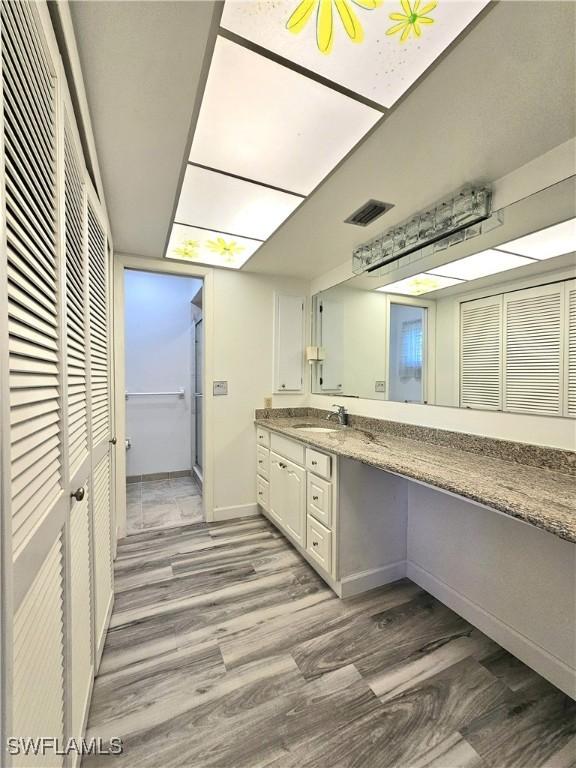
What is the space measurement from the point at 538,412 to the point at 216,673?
1.81m

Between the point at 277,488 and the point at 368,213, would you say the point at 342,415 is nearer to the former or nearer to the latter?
the point at 277,488

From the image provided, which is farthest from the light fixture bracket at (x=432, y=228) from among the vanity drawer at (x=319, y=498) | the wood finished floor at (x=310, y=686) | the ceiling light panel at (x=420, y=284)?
the wood finished floor at (x=310, y=686)

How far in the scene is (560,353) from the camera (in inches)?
51.8

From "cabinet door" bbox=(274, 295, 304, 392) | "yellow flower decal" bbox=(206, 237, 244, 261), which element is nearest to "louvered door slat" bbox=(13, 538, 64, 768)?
"yellow flower decal" bbox=(206, 237, 244, 261)

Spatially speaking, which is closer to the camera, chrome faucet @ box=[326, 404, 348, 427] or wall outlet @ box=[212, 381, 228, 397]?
chrome faucet @ box=[326, 404, 348, 427]

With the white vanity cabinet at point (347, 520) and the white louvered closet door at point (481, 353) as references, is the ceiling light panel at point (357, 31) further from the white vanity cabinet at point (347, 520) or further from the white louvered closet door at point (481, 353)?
the white vanity cabinet at point (347, 520)

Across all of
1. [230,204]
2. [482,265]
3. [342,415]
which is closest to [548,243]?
[482,265]

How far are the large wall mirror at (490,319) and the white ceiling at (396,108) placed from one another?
315mm

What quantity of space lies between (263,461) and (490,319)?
2012 millimetres

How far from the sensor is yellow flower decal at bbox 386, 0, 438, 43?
0.81m

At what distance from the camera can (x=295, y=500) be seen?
2207 millimetres

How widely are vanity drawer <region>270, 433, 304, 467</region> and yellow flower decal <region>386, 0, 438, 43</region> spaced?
1.91 metres

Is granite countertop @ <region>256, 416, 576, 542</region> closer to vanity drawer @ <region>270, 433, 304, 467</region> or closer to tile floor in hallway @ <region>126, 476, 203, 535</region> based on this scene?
vanity drawer @ <region>270, 433, 304, 467</region>

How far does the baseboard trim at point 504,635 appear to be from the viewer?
1.27 metres
